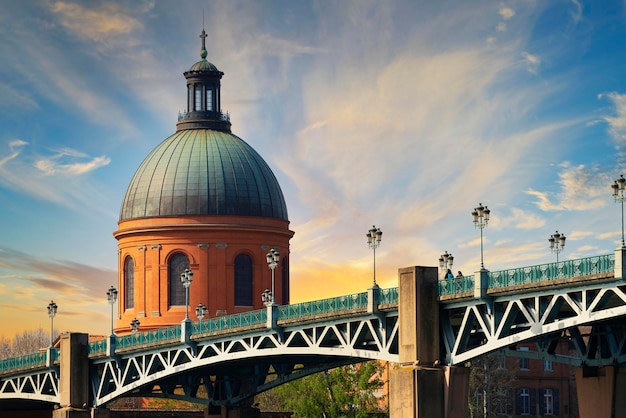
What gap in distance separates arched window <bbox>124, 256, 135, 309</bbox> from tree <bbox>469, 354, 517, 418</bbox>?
27.3 meters

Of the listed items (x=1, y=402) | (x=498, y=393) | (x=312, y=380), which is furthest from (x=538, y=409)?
(x=1, y=402)

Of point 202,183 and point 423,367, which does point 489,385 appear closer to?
point 202,183

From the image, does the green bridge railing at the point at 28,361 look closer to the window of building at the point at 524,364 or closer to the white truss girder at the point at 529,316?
the white truss girder at the point at 529,316

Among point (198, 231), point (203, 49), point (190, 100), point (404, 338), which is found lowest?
point (404, 338)

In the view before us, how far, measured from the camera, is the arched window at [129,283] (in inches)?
4510

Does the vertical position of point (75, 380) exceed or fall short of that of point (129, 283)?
it falls short

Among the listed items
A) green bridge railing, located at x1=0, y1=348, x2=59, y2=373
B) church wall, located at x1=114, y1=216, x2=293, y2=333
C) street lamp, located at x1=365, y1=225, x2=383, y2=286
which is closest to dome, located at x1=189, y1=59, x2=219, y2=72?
church wall, located at x1=114, y1=216, x2=293, y2=333

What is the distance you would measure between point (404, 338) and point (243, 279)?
51238mm

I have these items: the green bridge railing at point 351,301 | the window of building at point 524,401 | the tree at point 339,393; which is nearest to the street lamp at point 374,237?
the green bridge railing at point 351,301

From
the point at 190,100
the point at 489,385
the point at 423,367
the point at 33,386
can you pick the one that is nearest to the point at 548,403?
the point at 489,385

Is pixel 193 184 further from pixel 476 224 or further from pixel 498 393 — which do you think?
pixel 476 224

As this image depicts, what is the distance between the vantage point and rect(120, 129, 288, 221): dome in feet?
367

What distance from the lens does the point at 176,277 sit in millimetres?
112188

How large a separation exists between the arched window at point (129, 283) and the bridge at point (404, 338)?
22.9m
